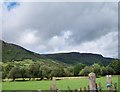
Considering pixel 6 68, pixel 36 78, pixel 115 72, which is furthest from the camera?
pixel 6 68

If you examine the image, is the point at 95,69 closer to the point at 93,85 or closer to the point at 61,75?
the point at 61,75

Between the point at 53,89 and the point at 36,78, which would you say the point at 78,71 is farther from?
the point at 53,89

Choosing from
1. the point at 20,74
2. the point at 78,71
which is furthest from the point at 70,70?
the point at 20,74

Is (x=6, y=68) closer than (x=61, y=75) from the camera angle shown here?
No

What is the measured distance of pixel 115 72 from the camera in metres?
81.6

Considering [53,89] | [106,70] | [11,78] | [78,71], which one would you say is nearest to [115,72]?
[106,70]

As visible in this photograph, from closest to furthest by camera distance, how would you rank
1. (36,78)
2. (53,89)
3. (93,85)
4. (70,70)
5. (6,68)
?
(93,85)
(53,89)
(36,78)
(70,70)
(6,68)

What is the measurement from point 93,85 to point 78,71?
273ft

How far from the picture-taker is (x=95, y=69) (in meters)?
86.5

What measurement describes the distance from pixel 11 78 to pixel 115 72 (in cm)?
2993

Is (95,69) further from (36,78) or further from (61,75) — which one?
(36,78)

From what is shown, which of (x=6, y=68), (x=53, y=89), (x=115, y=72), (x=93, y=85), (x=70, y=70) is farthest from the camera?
(x=6, y=68)

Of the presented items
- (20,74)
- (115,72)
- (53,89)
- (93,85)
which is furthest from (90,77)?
(20,74)

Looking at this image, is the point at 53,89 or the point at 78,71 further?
the point at 78,71
